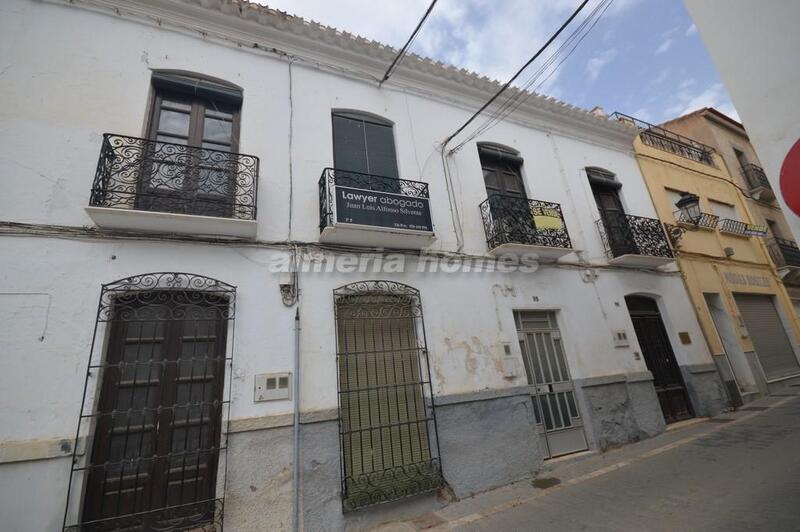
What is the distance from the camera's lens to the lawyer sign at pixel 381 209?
4988 millimetres

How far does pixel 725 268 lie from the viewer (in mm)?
9586

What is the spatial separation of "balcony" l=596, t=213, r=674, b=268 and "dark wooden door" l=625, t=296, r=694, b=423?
896 mm

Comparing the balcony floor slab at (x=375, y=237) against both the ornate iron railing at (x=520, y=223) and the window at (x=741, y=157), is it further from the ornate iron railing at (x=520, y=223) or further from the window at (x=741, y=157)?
the window at (x=741, y=157)

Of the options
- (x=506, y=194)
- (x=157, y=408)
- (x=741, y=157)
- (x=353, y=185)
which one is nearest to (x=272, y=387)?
→ (x=157, y=408)

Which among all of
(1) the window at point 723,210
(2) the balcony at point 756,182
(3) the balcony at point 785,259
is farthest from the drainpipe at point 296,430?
(2) the balcony at point 756,182

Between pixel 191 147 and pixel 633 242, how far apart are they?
28.3 feet

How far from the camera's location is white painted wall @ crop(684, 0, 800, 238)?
205 centimetres

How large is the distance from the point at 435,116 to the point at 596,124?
4992 mm

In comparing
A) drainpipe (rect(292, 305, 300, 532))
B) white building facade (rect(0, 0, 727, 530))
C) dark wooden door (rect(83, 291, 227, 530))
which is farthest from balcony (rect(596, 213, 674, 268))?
dark wooden door (rect(83, 291, 227, 530))

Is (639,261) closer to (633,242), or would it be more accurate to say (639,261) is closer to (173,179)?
(633,242)

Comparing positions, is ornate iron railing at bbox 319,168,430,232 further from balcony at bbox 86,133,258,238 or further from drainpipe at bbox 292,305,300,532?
drainpipe at bbox 292,305,300,532

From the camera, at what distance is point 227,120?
5402 millimetres

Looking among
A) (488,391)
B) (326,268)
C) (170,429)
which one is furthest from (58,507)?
(488,391)

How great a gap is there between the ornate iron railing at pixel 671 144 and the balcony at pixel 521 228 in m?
5.85
